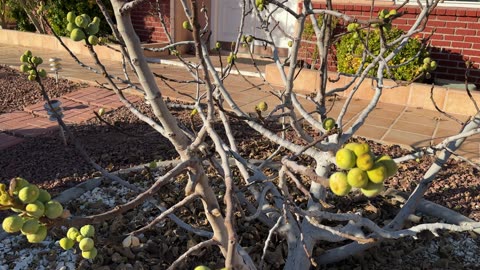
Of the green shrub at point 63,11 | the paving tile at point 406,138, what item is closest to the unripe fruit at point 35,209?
the paving tile at point 406,138

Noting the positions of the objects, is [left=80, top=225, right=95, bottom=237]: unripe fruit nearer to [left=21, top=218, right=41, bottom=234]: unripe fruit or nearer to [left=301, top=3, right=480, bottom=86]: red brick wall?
[left=21, top=218, right=41, bottom=234]: unripe fruit

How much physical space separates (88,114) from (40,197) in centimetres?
525

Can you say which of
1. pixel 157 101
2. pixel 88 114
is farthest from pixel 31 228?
pixel 88 114

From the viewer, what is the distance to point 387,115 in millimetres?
6273

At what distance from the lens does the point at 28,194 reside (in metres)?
0.97

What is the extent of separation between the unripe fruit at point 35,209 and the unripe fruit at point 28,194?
0.04 ft

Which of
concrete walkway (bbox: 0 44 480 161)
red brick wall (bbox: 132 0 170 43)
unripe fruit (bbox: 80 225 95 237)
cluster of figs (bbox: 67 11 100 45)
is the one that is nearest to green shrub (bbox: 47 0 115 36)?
red brick wall (bbox: 132 0 170 43)

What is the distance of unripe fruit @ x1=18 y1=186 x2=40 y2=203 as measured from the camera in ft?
3.18

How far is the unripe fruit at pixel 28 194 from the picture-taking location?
3.18 ft

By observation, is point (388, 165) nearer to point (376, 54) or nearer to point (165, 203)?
point (165, 203)

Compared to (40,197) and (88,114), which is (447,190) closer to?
(40,197)

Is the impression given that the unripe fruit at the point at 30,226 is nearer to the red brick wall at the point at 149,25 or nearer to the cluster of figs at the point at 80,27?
the cluster of figs at the point at 80,27

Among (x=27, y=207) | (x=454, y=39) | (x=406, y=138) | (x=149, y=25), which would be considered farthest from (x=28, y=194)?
(x=149, y=25)

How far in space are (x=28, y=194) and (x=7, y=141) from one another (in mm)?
4681
